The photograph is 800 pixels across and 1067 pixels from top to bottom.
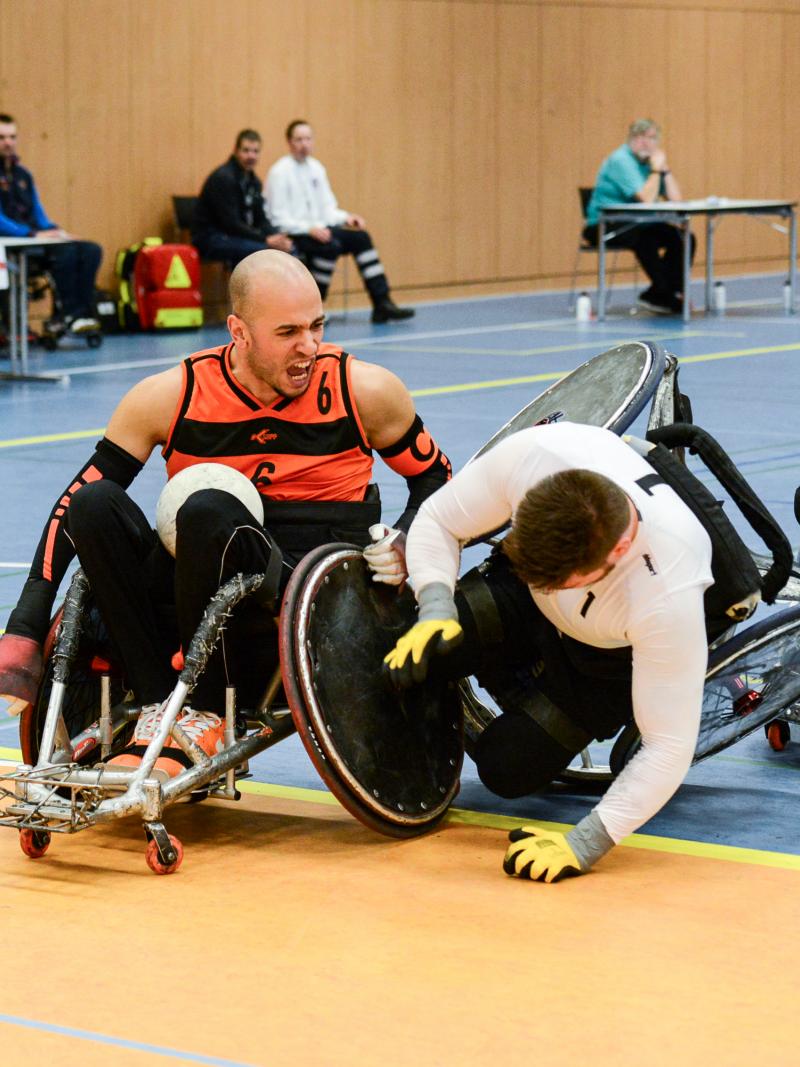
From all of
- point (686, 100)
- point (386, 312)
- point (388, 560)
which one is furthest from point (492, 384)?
point (686, 100)

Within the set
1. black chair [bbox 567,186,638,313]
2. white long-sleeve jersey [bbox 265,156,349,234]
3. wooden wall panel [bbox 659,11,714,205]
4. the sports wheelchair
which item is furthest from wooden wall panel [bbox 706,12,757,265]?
the sports wheelchair

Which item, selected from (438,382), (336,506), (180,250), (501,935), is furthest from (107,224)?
(501,935)

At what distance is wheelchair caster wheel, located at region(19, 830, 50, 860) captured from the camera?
3887mm

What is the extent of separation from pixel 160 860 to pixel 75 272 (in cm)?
1118

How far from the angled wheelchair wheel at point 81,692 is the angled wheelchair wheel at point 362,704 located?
51 cm

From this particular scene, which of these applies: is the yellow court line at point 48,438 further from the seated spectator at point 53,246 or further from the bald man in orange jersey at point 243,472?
the bald man in orange jersey at point 243,472

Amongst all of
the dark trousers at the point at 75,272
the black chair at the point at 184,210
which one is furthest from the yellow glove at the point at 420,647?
the black chair at the point at 184,210

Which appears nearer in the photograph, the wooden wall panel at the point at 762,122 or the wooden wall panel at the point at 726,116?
the wooden wall panel at the point at 726,116

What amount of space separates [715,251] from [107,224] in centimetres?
884

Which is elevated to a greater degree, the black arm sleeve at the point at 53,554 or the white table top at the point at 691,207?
the white table top at the point at 691,207

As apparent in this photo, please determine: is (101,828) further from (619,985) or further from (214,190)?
(214,190)

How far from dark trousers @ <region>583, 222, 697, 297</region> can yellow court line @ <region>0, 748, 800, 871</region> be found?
43.5 ft

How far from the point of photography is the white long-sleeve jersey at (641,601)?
3631 mm

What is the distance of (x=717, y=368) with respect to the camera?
12734 millimetres
